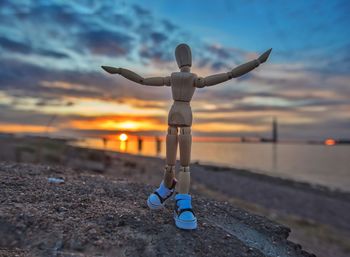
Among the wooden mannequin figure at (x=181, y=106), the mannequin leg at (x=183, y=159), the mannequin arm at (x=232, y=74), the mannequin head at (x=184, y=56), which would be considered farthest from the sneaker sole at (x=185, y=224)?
the mannequin head at (x=184, y=56)

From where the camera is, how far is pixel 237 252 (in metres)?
4.43

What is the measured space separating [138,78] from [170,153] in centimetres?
127

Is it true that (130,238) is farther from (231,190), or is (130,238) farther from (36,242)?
(231,190)

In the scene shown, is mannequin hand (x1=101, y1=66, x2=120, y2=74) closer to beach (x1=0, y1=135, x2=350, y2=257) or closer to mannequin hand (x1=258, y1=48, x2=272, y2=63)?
mannequin hand (x1=258, y1=48, x2=272, y2=63)

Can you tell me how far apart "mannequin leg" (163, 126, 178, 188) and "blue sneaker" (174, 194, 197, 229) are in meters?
0.48

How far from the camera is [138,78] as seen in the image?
532cm

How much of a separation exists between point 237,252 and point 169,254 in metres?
0.98

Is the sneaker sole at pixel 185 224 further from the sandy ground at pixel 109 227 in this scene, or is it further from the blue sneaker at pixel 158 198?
the blue sneaker at pixel 158 198

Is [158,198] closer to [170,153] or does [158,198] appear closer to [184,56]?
[170,153]

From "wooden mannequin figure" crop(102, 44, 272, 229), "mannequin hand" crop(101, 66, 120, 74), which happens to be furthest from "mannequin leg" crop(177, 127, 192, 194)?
"mannequin hand" crop(101, 66, 120, 74)

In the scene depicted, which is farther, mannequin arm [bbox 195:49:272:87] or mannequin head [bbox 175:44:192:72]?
mannequin head [bbox 175:44:192:72]

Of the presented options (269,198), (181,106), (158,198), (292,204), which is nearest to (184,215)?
(158,198)

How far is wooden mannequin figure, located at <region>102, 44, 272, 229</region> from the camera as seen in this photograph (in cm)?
499

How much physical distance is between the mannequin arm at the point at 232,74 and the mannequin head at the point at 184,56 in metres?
0.29
